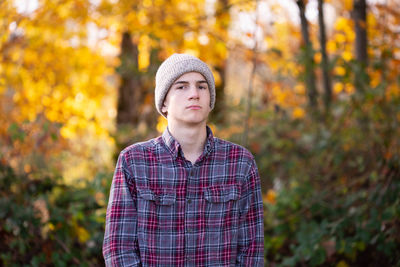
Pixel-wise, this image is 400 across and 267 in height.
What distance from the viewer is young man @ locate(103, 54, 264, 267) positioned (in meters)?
2.03

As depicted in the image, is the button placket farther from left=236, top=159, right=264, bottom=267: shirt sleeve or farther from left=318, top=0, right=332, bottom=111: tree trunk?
left=318, top=0, right=332, bottom=111: tree trunk

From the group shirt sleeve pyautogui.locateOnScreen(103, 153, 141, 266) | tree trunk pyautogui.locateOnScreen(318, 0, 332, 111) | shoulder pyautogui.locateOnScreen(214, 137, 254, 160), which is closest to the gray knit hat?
shoulder pyautogui.locateOnScreen(214, 137, 254, 160)

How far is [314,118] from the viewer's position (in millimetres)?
6316

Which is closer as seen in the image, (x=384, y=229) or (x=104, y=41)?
(x=384, y=229)

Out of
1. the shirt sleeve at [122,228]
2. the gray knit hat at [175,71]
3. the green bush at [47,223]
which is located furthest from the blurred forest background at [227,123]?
the gray knit hat at [175,71]

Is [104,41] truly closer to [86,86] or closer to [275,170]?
[86,86]

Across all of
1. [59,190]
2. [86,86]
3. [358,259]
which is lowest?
[358,259]

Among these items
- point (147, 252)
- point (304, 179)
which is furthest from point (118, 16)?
point (147, 252)

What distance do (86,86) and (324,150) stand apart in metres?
4.88

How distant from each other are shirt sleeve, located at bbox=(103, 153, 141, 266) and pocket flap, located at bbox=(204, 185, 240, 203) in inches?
13.8

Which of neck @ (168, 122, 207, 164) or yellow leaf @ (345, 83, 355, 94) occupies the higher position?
yellow leaf @ (345, 83, 355, 94)

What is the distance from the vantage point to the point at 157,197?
2049 millimetres

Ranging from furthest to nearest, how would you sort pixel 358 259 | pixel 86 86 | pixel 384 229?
1. pixel 86 86
2. pixel 358 259
3. pixel 384 229

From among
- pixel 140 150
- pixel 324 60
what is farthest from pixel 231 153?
pixel 324 60
